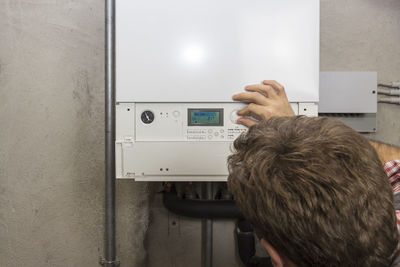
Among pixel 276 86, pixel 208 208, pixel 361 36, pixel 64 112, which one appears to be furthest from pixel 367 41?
pixel 64 112

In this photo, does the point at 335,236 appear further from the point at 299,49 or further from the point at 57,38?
the point at 57,38

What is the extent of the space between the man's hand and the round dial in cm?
22

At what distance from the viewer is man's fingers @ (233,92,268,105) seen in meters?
0.69

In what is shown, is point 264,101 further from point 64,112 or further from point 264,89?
point 64,112

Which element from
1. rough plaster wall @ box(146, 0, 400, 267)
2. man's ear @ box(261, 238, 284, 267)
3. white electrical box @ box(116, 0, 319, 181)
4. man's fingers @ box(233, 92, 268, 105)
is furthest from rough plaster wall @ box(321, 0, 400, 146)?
man's ear @ box(261, 238, 284, 267)

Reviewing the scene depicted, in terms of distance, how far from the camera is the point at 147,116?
0.73m

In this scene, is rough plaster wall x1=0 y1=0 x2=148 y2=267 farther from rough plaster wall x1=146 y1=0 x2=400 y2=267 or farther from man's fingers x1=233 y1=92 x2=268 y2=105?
rough plaster wall x1=146 y1=0 x2=400 y2=267

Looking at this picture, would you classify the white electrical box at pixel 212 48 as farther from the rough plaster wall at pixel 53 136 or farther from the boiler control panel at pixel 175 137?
the rough plaster wall at pixel 53 136

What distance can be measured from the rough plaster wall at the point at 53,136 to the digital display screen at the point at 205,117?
1.45ft

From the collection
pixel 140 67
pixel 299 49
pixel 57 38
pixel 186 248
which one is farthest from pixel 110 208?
pixel 299 49

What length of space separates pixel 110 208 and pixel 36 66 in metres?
0.58

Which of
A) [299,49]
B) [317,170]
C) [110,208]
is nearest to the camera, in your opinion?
[317,170]

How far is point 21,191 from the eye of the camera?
103 centimetres

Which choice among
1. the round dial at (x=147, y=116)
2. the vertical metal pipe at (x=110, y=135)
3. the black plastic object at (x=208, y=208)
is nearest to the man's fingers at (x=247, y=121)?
the round dial at (x=147, y=116)
